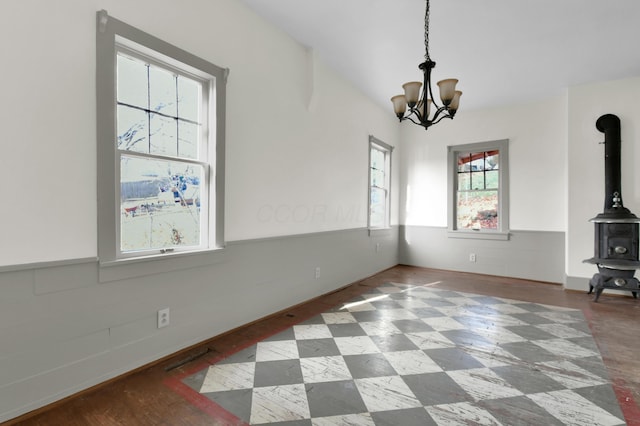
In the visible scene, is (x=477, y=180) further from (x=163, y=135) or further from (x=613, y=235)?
(x=163, y=135)

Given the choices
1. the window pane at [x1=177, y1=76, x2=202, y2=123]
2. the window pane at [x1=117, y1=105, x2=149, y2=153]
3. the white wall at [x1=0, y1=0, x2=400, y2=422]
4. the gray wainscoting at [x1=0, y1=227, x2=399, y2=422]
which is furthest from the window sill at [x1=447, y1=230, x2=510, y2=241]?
the window pane at [x1=117, y1=105, x2=149, y2=153]

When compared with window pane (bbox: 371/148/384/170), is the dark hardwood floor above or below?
below

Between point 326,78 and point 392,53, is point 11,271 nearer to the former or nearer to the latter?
point 326,78

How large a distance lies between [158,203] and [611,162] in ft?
18.1

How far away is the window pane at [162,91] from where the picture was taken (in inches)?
91.7

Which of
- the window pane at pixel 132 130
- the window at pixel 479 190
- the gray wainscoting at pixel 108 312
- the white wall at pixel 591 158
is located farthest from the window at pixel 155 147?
the white wall at pixel 591 158

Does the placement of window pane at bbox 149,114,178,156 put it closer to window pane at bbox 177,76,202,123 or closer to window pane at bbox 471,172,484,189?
window pane at bbox 177,76,202,123

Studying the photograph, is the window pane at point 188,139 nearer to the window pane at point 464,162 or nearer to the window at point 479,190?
the window at point 479,190

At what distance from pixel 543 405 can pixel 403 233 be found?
4725 mm

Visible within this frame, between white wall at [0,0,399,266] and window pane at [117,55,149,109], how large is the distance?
228 millimetres

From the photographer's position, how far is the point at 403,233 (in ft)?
21.3

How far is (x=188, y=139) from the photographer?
2.57 m

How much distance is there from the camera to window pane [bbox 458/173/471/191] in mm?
5910

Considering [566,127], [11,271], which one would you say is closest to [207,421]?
[11,271]
